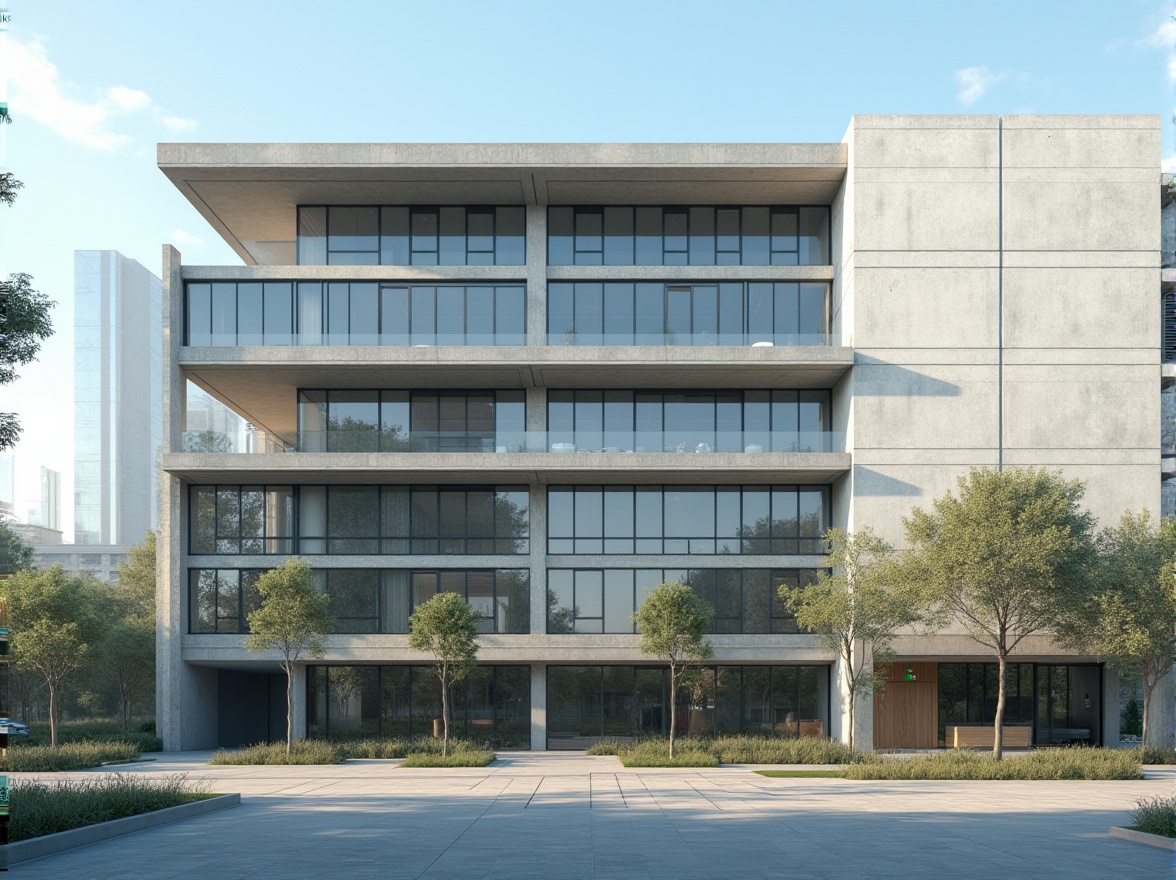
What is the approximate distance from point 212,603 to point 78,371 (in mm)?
154470

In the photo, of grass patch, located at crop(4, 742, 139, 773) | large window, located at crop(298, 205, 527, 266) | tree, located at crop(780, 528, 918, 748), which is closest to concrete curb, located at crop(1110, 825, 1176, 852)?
tree, located at crop(780, 528, 918, 748)

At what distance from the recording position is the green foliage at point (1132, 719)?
1639 inches

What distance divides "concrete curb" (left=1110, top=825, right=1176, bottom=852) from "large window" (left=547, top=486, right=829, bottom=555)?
70.4 feet

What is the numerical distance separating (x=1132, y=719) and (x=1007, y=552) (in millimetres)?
17274

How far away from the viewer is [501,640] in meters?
36.9

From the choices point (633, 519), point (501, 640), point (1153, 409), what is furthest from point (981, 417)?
point (501, 640)

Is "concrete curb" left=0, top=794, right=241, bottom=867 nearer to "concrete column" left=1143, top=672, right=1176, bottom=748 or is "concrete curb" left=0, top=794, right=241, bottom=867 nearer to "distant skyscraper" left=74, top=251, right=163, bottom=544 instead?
"concrete column" left=1143, top=672, right=1176, bottom=748

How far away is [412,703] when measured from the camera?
37750 mm

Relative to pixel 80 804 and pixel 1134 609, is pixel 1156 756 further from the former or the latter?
pixel 80 804

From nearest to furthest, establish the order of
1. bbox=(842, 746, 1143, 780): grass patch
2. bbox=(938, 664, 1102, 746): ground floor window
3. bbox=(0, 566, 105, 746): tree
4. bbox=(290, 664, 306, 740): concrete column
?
bbox=(842, 746, 1143, 780): grass patch → bbox=(0, 566, 105, 746): tree → bbox=(290, 664, 306, 740): concrete column → bbox=(938, 664, 1102, 746): ground floor window

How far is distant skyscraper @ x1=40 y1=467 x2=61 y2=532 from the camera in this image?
165 metres

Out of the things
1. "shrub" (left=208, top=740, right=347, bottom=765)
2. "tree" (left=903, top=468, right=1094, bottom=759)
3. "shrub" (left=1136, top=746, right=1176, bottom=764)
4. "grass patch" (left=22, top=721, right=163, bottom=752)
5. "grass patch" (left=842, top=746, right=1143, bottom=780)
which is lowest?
"grass patch" (left=22, top=721, right=163, bottom=752)

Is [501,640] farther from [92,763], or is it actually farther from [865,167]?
[865,167]

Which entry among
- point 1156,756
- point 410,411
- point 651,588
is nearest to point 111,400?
point 410,411
